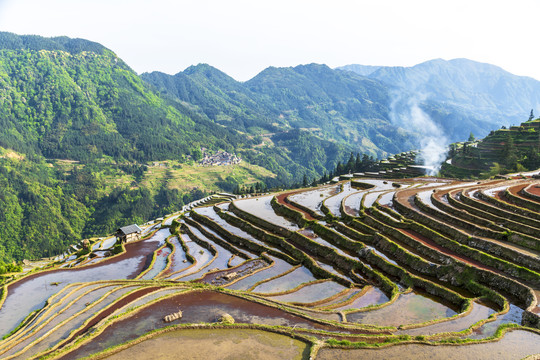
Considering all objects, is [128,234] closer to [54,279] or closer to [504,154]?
[54,279]

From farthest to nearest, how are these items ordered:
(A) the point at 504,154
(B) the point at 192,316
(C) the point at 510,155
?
1. (A) the point at 504,154
2. (C) the point at 510,155
3. (B) the point at 192,316

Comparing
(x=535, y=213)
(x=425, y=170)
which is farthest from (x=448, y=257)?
(x=425, y=170)

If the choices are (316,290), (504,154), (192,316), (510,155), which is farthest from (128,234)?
(504,154)

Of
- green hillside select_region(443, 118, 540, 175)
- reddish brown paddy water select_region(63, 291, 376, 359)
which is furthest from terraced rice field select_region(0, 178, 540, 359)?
green hillside select_region(443, 118, 540, 175)

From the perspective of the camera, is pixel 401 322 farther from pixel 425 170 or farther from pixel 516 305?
pixel 425 170

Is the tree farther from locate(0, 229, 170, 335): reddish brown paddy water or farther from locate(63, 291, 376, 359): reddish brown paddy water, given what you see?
locate(0, 229, 170, 335): reddish brown paddy water
